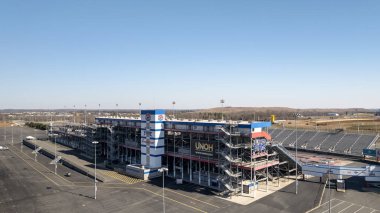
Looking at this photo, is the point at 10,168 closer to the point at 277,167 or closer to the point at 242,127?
the point at 242,127

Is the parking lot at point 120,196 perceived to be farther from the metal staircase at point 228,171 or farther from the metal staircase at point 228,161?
the metal staircase at point 228,171

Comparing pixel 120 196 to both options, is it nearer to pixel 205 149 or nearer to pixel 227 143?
pixel 205 149

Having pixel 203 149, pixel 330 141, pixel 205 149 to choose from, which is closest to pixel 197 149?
pixel 203 149

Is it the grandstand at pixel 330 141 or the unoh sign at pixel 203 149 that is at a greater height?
the unoh sign at pixel 203 149

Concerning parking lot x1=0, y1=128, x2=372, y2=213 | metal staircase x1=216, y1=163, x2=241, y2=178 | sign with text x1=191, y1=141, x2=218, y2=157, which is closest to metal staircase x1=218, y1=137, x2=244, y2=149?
sign with text x1=191, y1=141, x2=218, y2=157

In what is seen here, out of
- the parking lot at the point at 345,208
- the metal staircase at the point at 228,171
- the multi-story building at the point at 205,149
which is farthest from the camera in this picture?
the multi-story building at the point at 205,149

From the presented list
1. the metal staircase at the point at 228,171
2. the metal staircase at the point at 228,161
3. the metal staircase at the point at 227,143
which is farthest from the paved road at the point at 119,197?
the metal staircase at the point at 227,143

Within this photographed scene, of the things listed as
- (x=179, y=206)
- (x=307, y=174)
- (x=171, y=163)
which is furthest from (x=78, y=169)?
(x=307, y=174)

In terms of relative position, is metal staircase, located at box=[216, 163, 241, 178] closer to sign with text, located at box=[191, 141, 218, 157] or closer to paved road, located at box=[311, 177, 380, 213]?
sign with text, located at box=[191, 141, 218, 157]
